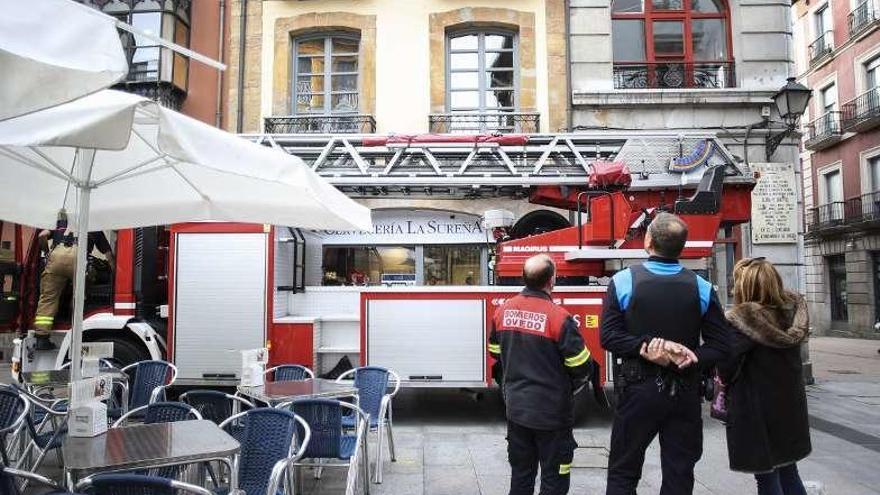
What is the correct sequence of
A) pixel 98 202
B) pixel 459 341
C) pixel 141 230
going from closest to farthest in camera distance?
pixel 98 202, pixel 459 341, pixel 141 230

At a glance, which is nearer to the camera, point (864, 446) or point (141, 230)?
point (864, 446)

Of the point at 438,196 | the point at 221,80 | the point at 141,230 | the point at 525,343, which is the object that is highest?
the point at 221,80

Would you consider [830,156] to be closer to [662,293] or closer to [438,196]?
[438,196]

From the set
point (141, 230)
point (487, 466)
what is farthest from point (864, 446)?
point (141, 230)

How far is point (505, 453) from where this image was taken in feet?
21.3

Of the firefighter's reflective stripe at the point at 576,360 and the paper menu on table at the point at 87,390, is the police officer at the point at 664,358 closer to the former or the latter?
the firefighter's reflective stripe at the point at 576,360

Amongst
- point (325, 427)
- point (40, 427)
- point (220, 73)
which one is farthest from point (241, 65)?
point (325, 427)

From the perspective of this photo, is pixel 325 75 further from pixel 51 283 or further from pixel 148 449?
pixel 148 449

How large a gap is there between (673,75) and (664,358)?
10.4m

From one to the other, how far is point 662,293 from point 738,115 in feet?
33.1

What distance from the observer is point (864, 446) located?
7109 millimetres

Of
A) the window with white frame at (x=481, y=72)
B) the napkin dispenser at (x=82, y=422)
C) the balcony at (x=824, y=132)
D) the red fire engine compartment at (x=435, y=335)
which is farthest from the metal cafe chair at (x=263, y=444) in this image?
the balcony at (x=824, y=132)

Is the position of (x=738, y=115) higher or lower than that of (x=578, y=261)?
higher

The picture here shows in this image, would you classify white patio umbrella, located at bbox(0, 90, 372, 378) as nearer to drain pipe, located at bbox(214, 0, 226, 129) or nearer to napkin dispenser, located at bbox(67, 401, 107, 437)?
napkin dispenser, located at bbox(67, 401, 107, 437)
